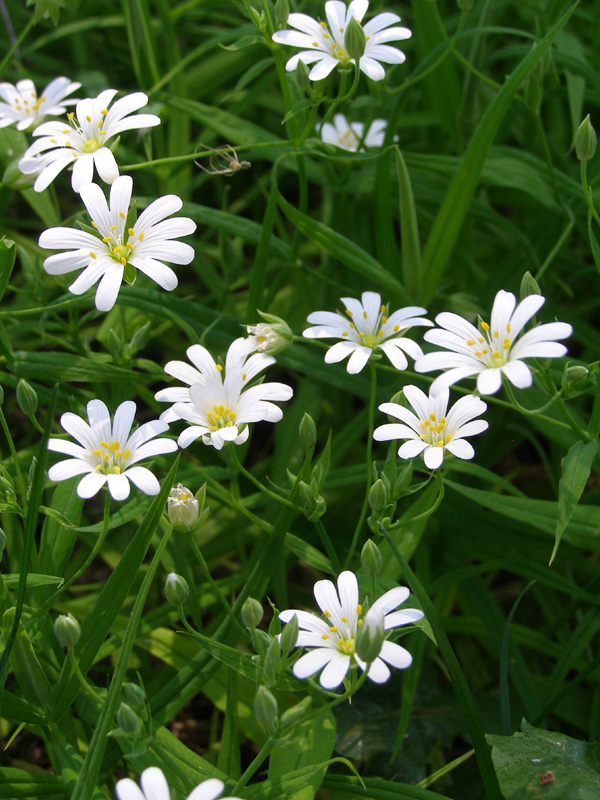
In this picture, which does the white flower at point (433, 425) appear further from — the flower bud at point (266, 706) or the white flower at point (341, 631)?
the flower bud at point (266, 706)

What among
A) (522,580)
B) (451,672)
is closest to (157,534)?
(451,672)

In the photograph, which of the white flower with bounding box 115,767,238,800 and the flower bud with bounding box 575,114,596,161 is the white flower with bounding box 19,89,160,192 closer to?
the flower bud with bounding box 575,114,596,161

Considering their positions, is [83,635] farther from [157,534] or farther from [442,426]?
[442,426]

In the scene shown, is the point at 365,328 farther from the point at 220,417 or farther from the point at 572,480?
the point at 572,480

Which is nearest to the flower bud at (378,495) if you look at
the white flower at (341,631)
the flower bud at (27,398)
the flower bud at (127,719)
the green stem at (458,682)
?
the green stem at (458,682)

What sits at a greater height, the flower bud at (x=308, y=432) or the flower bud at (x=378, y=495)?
the flower bud at (x=308, y=432)

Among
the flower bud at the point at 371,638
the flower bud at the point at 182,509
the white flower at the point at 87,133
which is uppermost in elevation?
the white flower at the point at 87,133
